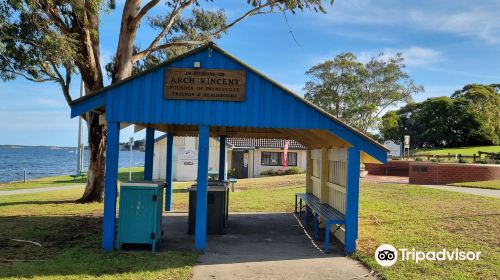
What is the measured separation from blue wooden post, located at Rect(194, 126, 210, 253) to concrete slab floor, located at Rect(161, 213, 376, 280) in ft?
0.94

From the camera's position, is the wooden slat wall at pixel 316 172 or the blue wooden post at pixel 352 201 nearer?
the blue wooden post at pixel 352 201

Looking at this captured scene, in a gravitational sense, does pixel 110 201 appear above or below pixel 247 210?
above

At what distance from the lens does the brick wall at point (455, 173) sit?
2625cm

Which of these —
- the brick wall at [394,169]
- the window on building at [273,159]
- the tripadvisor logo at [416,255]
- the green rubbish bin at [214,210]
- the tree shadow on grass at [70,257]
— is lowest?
the tree shadow on grass at [70,257]

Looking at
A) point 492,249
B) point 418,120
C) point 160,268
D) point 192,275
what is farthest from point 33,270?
point 418,120

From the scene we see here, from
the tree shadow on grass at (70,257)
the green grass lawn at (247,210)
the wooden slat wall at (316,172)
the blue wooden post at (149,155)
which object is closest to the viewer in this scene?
the tree shadow on grass at (70,257)

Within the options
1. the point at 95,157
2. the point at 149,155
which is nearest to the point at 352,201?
the point at 149,155

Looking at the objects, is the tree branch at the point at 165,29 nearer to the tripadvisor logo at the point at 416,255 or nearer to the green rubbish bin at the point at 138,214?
the green rubbish bin at the point at 138,214

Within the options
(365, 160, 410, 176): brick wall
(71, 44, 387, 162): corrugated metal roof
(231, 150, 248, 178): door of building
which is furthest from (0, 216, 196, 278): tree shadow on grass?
(231, 150, 248, 178): door of building

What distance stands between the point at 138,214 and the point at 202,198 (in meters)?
1.26

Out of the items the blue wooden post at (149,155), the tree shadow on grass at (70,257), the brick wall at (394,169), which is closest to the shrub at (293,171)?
the brick wall at (394,169)

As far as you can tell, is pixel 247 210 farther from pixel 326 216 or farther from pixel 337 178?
pixel 326 216

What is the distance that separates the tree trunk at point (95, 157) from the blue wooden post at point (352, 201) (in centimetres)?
1023

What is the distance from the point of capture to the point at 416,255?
8.48m
